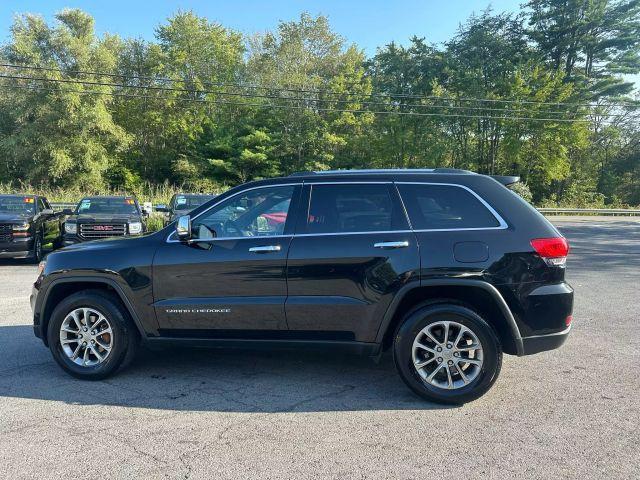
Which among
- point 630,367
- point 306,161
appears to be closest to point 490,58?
point 306,161

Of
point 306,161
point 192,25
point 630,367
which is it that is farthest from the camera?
point 192,25

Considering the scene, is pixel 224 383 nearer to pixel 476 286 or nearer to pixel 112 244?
pixel 112 244

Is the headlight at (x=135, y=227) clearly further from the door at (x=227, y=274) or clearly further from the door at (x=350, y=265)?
the door at (x=350, y=265)

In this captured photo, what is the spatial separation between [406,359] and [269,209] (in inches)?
69.7

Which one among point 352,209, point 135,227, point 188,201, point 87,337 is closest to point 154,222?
point 188,201

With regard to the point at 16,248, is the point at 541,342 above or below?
above

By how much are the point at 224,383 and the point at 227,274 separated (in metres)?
1.03

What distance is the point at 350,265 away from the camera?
3834mm

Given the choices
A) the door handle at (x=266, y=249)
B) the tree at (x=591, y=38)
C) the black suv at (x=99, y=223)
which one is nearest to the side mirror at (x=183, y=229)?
the door handle at (x=266, y=249)

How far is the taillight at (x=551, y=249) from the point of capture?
376 centimetres

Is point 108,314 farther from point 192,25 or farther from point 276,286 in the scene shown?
point 192,25

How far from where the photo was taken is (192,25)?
4409 centimetres

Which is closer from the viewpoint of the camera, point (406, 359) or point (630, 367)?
point (406, 359)

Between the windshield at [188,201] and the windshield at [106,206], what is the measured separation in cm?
215
